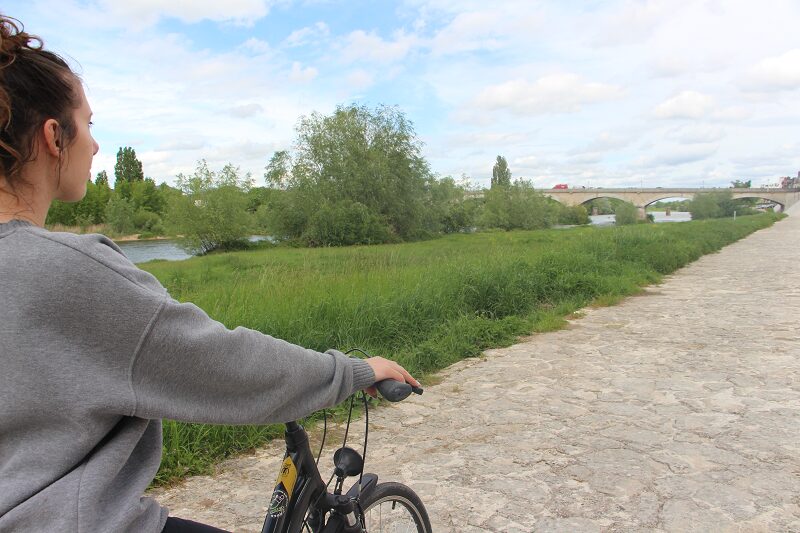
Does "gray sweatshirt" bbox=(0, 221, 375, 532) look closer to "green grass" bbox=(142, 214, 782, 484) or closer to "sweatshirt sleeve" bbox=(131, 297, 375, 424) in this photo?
"sweatshirt sleeve" bbox=(131, 297, 375, 424)

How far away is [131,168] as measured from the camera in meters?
67.9

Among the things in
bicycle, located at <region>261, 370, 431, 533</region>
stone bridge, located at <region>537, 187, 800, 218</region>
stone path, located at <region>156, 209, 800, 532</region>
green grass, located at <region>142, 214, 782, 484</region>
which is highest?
stone bridge, located at <region>537, 187, 800, 218</region>

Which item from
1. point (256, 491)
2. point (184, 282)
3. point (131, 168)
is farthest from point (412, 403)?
point (131, 168)

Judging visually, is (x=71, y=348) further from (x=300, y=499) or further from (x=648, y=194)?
(x=648, y=194)

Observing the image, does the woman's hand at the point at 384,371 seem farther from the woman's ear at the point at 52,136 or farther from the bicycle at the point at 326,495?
the woman's ear at the point at 52,136

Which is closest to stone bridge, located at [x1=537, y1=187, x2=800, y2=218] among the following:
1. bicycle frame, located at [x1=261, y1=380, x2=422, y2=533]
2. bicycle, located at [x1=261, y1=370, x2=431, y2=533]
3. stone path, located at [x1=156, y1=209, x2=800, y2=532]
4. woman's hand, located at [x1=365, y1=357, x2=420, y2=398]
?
stone path, located at [x1=156, y1=209, x2=800, y2=532]

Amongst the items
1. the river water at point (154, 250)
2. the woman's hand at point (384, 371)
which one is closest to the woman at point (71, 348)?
the woman's hand at point (384, 371)

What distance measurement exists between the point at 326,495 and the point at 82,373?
973mm

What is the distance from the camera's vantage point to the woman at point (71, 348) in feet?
3.36

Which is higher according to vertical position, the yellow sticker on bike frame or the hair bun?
the hair bun

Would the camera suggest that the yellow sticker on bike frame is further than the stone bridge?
No

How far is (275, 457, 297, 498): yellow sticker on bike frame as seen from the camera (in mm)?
1654

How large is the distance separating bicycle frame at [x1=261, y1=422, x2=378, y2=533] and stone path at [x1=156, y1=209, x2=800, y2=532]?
1604 millimetres

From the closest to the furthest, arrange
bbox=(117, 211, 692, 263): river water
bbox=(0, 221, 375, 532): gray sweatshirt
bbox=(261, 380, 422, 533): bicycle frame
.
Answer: bbox=(0, 221, 375, 532): gray sweatshirt, bbox=(261, 380, 422, 533): bicycle frame, bbox=(117, 211, 692, 263): river water
